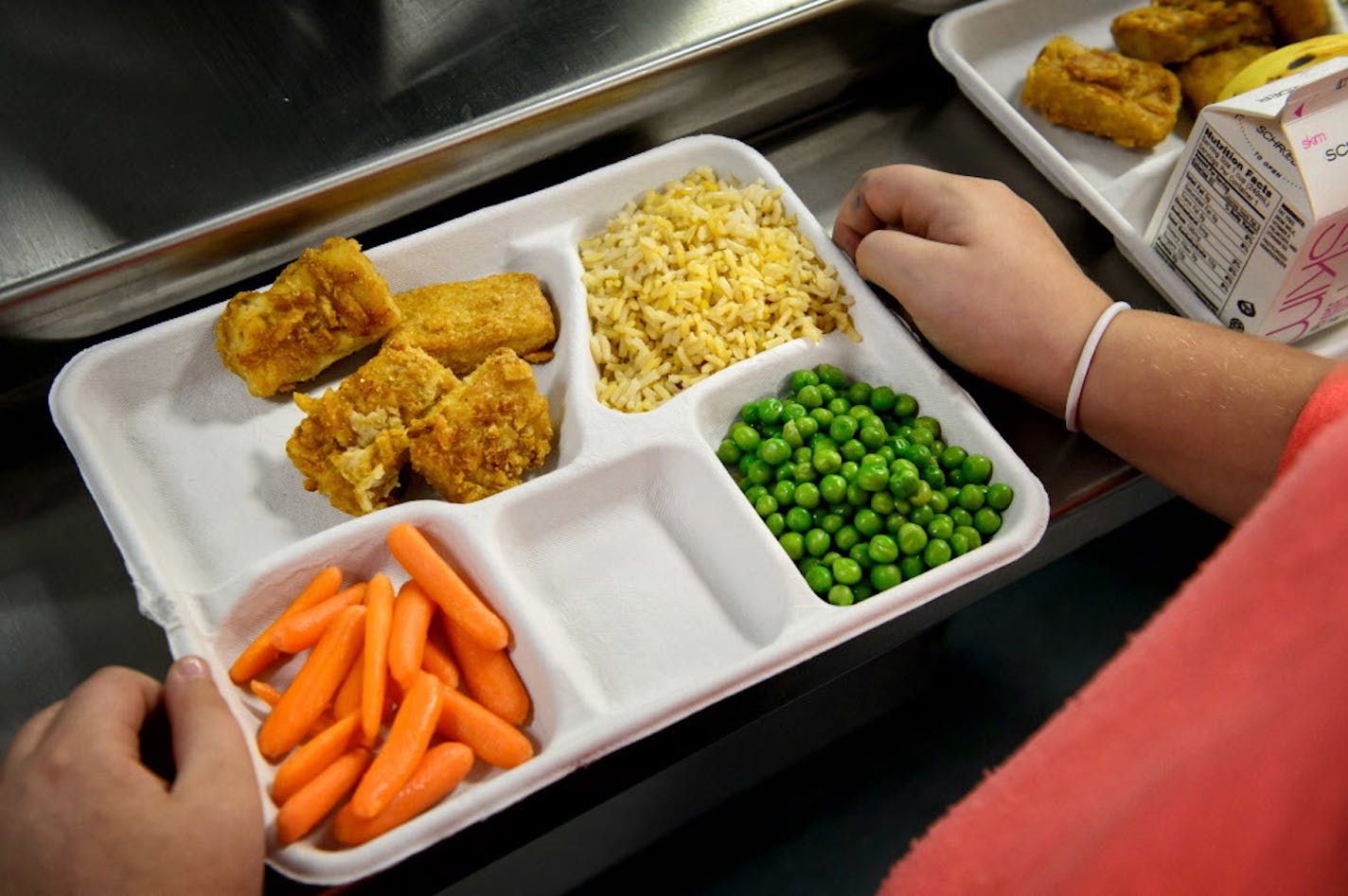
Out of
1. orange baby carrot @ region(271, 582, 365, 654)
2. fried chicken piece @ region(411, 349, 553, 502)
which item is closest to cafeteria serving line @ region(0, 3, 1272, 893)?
orange baby carrot @ region(271, 582, 365, 654)

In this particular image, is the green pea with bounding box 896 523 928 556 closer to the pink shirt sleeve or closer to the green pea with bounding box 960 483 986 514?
the green pea with bounding box 960 483 986 514

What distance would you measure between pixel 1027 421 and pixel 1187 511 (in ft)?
4.92

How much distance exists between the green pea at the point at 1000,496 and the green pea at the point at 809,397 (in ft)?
1.20

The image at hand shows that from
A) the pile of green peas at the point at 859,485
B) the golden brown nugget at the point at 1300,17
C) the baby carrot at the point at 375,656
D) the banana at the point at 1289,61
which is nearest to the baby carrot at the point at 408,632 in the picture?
the baby carrot at the point at 375,656

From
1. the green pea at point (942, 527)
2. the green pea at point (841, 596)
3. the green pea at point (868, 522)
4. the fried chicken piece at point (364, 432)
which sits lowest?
the green pea at point (841, 596)

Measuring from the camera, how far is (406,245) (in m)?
2.11

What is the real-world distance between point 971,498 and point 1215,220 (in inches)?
31.7

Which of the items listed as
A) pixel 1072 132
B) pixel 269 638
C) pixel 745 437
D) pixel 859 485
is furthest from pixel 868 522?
pixel 1072 132

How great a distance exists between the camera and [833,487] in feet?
6.27

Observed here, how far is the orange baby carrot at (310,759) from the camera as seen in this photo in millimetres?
1555

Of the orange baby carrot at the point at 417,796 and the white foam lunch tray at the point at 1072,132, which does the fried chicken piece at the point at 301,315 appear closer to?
the orange baby carrot at the point at 417,796

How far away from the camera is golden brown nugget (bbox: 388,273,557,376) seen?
2029 mm

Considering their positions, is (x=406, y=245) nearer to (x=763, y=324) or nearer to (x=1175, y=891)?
(x=763, y=324)

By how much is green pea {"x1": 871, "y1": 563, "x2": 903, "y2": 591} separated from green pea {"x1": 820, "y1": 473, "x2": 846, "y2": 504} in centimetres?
16
